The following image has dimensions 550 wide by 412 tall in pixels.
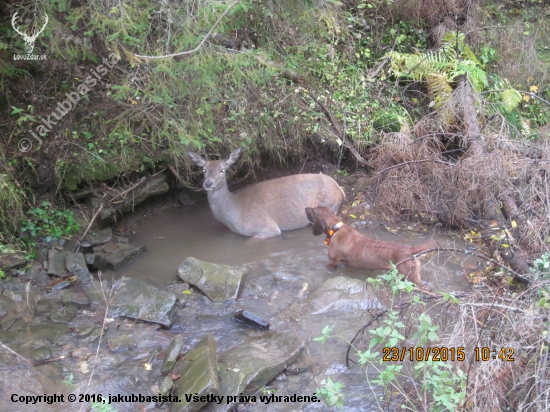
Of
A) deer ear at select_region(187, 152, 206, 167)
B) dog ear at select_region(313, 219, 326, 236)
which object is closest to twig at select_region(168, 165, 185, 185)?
deer ear at select_region(187, 152, 206, 167)

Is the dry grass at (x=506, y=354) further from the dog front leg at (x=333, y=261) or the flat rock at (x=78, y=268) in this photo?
the flat rock at (x=78, y=268)

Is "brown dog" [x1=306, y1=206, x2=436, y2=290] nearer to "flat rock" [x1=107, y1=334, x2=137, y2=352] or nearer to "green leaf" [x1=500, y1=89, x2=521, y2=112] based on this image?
"flat rock" [x1=107, y1=334, x2=137, y2=352]

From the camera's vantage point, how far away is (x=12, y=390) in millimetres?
4785

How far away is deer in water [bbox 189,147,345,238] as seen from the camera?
9.02 metres

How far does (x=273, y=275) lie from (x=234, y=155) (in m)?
2.21

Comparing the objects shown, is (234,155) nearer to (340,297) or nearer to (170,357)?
(340,297)

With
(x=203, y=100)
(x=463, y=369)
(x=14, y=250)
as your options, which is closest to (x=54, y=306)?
(x=14, y=250)

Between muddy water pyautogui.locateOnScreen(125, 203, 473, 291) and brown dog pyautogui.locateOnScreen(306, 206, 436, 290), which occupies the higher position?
brown dog pyautogui.locateOnScreen(306, 206, 436, 290)

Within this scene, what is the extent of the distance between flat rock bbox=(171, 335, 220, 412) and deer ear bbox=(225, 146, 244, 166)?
3.81 metres

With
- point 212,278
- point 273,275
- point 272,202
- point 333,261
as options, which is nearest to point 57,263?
point 212,278

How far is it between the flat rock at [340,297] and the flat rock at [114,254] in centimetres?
283

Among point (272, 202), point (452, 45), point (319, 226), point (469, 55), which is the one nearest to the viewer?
point (319, 226)

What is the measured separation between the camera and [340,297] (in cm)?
655

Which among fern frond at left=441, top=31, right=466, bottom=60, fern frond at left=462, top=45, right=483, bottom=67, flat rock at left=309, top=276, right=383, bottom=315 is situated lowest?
flat rock at left=309, top=276, right=383, bottom=315
